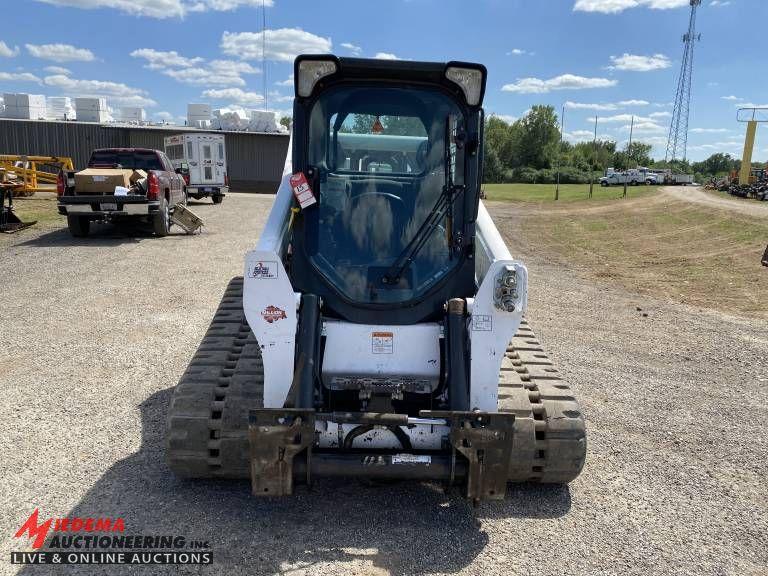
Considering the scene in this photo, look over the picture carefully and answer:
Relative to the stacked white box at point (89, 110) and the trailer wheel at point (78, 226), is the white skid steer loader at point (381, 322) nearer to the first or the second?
the trailer wheel at point (78, 226)

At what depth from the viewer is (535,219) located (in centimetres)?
2708

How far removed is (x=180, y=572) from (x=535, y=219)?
2529 cm

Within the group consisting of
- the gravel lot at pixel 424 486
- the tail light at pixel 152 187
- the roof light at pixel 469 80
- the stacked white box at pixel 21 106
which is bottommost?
the gravel lot at pixel 424 486

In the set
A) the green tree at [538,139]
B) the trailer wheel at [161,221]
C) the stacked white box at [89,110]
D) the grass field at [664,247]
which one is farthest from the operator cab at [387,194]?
the green tree at [538,139]

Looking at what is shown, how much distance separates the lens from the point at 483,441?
11.6ft

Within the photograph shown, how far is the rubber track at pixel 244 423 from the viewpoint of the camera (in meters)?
3.91

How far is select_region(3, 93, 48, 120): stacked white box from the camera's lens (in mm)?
36375

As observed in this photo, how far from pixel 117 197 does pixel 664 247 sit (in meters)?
14.4

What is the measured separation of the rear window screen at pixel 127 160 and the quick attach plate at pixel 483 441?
14.5m

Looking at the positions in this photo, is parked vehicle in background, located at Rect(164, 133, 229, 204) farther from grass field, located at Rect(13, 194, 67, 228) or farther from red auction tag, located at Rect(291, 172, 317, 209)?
red auction tag, located at Rect(291, 172, 317, 209)

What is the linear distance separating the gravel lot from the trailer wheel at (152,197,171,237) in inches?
261

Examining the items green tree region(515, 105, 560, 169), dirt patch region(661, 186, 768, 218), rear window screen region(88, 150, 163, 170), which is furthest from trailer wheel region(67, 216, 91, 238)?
green tree region(515, 105, 560, 169)

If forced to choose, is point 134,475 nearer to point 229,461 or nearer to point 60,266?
point 229,461

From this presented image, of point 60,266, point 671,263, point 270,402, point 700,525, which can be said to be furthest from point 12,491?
point 671,263
